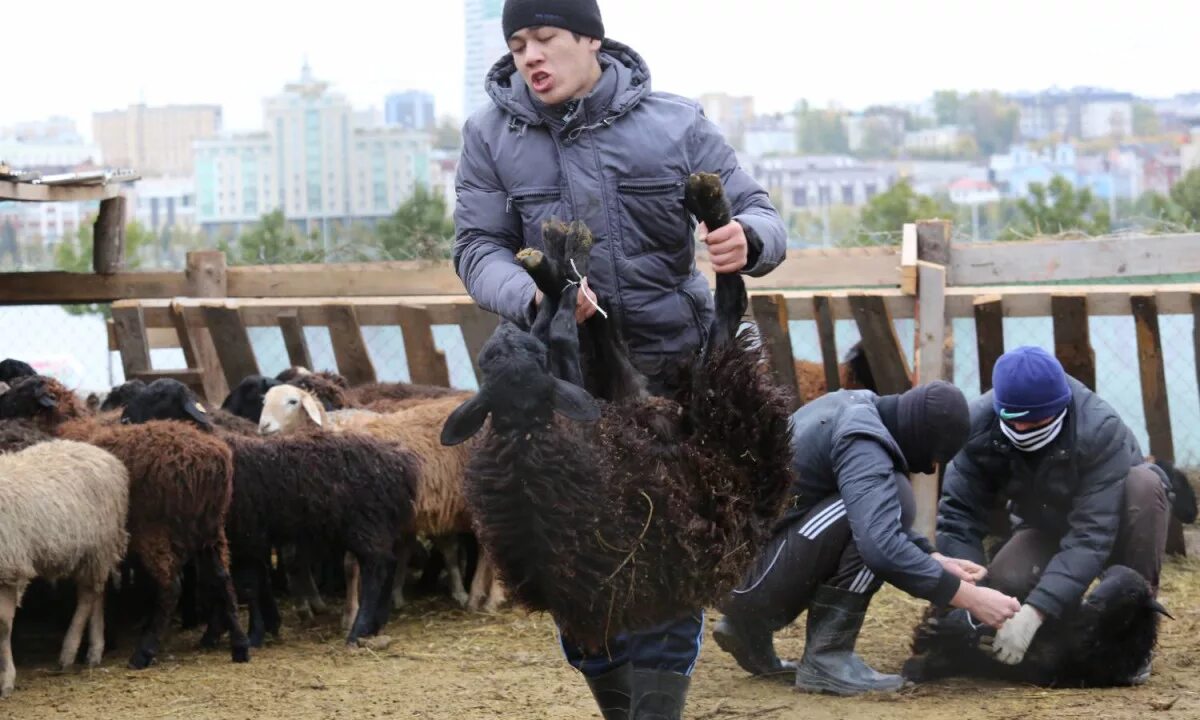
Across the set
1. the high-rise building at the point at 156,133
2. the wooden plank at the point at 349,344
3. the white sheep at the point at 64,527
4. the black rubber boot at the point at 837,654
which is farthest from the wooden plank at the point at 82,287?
the high-rise building at the point at 156,133

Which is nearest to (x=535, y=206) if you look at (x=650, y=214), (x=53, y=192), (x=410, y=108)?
(x=650, y=214)

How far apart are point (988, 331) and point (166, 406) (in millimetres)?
4407

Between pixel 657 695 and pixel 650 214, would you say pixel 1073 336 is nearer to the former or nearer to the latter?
pixel 650 214

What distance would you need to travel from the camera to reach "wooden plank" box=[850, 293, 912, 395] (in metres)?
8.34

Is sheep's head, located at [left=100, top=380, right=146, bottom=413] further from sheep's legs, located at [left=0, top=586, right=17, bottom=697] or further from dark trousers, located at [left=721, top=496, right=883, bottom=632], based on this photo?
dark trousers, located at [left=721, top=496, right=883, bottom=632]

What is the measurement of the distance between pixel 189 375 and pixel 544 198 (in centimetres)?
534

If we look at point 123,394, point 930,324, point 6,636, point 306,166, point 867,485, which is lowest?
point 6,636

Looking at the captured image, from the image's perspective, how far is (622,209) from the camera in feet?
13.4

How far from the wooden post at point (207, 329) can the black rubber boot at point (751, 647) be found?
426cm

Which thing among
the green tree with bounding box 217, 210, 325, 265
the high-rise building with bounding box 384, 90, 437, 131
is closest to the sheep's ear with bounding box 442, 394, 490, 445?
the green tree with bounding box 217, 210, 325, 265

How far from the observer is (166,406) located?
7277mm

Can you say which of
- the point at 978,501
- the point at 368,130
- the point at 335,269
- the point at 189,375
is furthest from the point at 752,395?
the point at 368,130

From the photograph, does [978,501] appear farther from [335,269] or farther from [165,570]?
[335,269]

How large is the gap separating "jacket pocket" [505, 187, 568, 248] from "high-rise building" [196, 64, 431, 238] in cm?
3108
